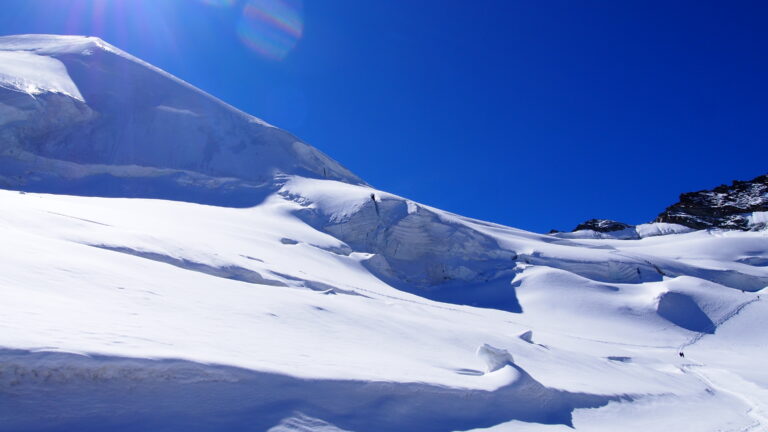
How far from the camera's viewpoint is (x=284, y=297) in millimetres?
12375

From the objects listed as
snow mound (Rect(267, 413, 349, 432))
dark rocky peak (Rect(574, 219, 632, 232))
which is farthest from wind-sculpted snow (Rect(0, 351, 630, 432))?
dark rocky peak (Rect(574, 219, 632, 232))

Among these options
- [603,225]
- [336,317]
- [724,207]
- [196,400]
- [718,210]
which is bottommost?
[196,400]

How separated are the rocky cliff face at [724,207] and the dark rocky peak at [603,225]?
754 cm

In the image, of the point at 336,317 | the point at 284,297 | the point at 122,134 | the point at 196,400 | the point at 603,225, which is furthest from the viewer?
the point at 603,225

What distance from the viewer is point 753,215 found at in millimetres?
75250

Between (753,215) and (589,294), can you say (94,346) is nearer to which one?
(589,294)

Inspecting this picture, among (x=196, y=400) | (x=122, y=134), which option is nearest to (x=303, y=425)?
(x=196, y=400)

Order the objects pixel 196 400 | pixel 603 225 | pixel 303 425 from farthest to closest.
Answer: pixel 603 225, pixel 303 425, pixel 196 400

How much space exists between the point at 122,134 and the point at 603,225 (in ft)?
242

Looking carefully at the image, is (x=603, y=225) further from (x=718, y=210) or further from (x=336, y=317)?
(x=336, y=317)

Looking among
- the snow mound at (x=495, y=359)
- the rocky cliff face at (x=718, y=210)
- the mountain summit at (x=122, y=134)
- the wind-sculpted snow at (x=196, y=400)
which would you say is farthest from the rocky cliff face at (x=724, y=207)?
the wind-sculpted snow at (x=196, y=400)

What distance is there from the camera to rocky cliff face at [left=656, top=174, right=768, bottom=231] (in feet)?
251

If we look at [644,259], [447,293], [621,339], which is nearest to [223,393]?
[621,339]

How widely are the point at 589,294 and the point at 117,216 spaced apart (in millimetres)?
27392
